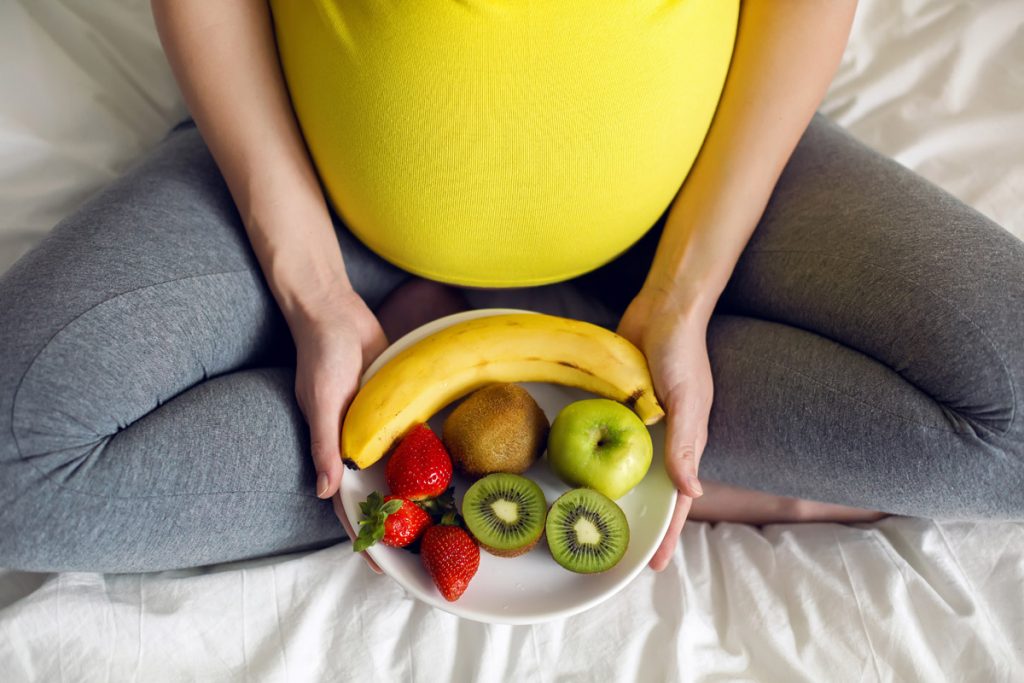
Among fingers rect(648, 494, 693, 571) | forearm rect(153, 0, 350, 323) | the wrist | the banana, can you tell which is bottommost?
fingers rect(648, 494, 693, 571)

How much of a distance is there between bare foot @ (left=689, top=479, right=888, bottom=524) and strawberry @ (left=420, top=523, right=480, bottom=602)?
0.36 metres

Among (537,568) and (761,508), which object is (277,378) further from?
(761,508)

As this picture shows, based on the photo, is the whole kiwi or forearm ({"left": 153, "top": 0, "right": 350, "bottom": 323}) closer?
the whole kiwi

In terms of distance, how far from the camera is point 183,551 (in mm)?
834

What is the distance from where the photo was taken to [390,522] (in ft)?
2.50

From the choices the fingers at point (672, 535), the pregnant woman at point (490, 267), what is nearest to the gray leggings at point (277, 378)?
the pregnant woman at point (490, 267)

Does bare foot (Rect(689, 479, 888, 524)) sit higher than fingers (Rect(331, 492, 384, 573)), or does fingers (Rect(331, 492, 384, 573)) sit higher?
fingers (Rect(331, 492, 384, 573))

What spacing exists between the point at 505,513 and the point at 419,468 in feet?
0.33

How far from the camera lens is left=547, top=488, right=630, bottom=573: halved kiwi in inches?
30.8

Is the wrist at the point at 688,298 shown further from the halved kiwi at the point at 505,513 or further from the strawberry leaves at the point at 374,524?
the strawberry leaves at the point at 374,524

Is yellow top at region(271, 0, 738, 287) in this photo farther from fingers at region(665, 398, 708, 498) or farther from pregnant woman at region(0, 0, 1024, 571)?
fingers at region(665, 398, 708, 498)

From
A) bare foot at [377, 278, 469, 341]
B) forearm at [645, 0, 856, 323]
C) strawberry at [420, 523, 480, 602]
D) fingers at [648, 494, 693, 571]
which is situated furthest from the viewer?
bare foot at [377, 278, 469, 341]

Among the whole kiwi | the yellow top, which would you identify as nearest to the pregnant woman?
the yellow top

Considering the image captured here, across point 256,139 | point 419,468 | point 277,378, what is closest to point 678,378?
point 419,468
